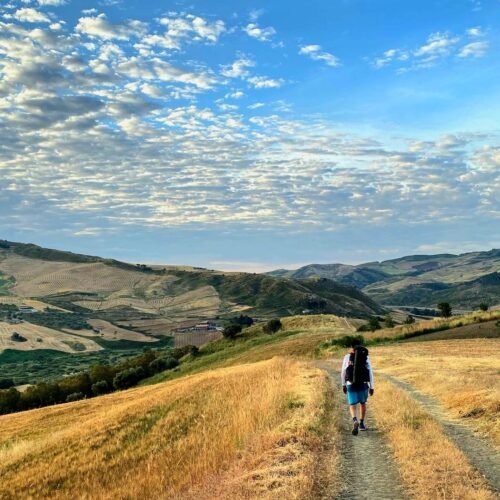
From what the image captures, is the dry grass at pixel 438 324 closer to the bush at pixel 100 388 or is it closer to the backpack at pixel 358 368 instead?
the bush at pixel 100 388

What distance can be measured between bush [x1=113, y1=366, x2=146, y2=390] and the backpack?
77.6 meters

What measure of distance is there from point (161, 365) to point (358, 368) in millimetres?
82721

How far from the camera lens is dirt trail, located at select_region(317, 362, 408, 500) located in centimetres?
1090

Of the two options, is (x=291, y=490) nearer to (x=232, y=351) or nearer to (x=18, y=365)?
(x=232, y=351)

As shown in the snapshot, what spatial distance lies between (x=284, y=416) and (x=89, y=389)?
80.8 meters

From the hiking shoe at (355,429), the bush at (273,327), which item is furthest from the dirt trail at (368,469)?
the bush at (273,327)

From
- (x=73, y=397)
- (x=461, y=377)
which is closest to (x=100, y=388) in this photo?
(x=73, y=397)

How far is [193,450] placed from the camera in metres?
17.3

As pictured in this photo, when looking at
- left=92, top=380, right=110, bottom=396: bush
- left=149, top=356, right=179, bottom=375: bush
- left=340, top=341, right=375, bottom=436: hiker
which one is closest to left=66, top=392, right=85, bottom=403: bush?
left=92, top=380, right=110, bottom=396: bush

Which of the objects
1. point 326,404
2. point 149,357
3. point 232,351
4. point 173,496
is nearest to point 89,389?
point 149,357

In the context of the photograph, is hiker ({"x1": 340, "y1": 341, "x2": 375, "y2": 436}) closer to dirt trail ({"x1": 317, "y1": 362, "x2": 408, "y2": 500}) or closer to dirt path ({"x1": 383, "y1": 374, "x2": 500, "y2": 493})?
dirt trail ({"x1": 317, "y1": 362, "x2": 408, "y2": 500})

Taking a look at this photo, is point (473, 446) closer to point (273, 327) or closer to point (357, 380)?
point (357, 380)

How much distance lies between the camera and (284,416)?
18.7 metres

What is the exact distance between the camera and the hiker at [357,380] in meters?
17.2
